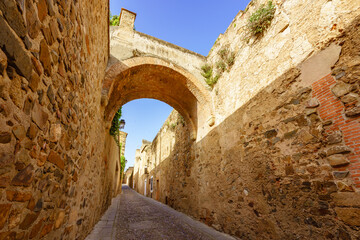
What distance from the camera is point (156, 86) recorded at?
20.9 ft

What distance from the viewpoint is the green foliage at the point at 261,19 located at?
11.4 ft

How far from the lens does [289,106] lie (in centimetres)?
283

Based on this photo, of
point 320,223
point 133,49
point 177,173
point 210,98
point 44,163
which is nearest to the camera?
point 44,163

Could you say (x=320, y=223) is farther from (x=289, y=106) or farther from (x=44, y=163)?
(x=44, y=163)

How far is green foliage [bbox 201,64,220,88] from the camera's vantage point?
5.60m

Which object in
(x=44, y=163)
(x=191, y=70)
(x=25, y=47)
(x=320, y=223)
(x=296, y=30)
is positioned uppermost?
(x=191, y=70)

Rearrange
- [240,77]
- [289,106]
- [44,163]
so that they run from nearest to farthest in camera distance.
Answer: [44,163]
[289,106]
[240,77]

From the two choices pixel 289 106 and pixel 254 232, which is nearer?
pixel 289 106

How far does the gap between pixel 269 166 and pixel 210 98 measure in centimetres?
303

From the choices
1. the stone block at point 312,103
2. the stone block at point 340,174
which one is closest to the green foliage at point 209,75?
the stone block at point 312,103

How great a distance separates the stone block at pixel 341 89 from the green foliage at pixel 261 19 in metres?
1.98

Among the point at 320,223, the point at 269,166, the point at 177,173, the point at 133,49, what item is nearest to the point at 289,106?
the point at 269,166

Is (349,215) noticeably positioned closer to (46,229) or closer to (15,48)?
(46,229)

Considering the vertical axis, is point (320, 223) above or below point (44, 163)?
below
